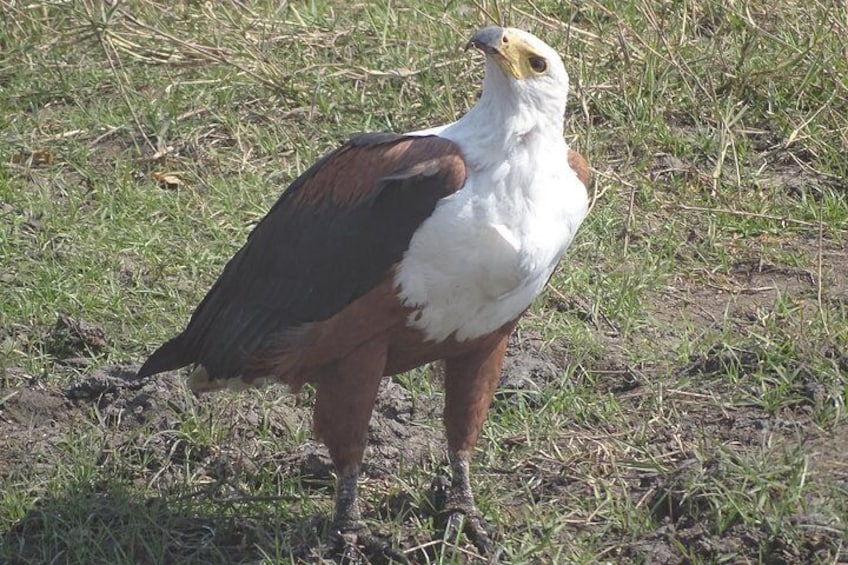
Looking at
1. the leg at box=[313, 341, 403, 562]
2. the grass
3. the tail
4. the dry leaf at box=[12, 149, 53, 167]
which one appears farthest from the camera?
the dry leaf at box=[12, 149, 53, 167]

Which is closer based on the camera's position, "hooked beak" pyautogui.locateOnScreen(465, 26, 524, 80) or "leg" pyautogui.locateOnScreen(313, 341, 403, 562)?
"hooked beak" pyautogui.locateOnScreen(465, 26, 524, 80)

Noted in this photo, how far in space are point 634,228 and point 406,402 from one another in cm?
146

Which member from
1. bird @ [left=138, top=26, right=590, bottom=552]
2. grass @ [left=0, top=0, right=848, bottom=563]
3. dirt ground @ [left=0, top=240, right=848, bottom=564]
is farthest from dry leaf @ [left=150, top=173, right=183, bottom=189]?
bird @ [left=138, top=26, right=590, bottom=552]

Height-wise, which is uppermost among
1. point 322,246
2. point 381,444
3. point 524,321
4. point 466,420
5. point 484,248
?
point 484,248

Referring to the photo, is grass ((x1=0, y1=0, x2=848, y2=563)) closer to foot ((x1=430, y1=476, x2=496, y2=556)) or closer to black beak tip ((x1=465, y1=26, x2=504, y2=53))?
foot ((x1=430, y1=476, x2=496, y2=556))

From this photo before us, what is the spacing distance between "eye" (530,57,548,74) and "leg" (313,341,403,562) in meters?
0.81

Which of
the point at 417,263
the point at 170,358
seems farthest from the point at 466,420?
the point at 170,358

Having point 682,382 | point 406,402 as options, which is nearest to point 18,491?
point 406,402

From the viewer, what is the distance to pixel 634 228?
6113mm

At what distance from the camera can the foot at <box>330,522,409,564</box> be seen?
4285 millimetres

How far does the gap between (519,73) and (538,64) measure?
0.06 metres

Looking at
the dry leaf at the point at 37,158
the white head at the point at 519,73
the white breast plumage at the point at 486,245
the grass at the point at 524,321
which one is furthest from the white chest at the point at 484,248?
the dry leaf at the point at 37,158

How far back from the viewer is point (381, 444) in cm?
488

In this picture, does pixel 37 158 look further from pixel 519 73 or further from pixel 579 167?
pixel 519 73
